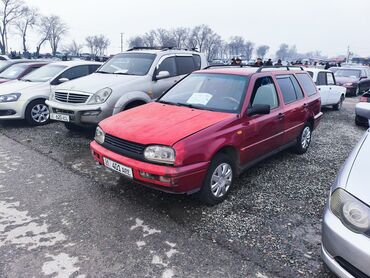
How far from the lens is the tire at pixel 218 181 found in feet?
11.8

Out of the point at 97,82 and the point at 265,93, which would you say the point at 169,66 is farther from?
the point at 265,93

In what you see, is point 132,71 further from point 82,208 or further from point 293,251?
point 293,251

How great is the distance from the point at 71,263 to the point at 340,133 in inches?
291

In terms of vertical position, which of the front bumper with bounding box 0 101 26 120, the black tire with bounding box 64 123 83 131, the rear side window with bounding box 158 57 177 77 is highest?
the rear side window with bounding box 158 57 177 77

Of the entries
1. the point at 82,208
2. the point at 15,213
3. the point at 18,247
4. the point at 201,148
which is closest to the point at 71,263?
the point at 18,247

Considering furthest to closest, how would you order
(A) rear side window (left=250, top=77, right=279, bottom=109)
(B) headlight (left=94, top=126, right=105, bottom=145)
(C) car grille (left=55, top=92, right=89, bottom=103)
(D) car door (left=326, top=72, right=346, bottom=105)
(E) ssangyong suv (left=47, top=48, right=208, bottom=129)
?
(D) car door (left=326, top=72, right=346, bottom=105) < (C) car grille (left=55, top=92, right=89, bottom=103) < (E) ssangyong suv (left=47, top=48, right=208, bottom=129) < (A) rear side window (left=250, top=77, right=279, bottom=109) < (B) headlight (left=94, top=126, right=105, bottom=145)

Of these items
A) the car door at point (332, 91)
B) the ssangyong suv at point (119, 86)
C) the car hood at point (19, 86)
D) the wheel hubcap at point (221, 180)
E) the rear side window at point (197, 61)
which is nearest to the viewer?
the wheel hubcap at point (221, 180)

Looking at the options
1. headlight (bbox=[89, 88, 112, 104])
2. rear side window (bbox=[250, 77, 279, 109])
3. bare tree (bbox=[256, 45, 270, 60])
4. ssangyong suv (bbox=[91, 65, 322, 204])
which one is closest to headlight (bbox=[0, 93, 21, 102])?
headlight (bbox=[89, 88, 112, 104])

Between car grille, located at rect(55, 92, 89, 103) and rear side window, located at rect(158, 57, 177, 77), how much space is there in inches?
73.4

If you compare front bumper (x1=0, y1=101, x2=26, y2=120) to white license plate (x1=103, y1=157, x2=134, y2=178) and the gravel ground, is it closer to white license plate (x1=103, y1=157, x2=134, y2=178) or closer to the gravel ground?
the gravel ground

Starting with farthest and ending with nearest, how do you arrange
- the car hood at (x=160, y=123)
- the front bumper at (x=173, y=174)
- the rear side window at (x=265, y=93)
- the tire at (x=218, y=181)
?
1. the rear side window at (x=265, y=93)
2. the tire at (x=218, y=181)
3. the car hood at (x=160, y=123)
4. the front bumper at (x=173, y=174)

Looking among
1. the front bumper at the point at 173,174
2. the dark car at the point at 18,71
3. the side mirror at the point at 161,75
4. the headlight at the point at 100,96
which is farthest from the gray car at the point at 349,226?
the dark car at the point at 18,71

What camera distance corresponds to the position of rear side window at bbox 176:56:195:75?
7584mm

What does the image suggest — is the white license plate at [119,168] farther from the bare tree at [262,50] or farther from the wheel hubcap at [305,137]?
the bare tree at [262,50]
